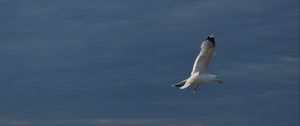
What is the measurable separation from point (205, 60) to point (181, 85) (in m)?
3.16

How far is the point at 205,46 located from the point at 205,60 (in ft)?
9.18

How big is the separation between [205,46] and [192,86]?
4.41m

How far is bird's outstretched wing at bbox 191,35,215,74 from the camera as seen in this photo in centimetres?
19219

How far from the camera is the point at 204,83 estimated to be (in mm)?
197375

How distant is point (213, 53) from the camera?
19338cm

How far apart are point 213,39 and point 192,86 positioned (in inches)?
219

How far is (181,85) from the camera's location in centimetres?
19500

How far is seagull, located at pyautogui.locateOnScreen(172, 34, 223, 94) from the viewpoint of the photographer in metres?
192

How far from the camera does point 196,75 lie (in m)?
196

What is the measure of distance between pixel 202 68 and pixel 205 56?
229cm

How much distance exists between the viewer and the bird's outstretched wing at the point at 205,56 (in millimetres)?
192188

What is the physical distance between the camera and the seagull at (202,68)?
192 meters

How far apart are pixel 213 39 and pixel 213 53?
1.95 m

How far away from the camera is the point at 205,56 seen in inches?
7653
